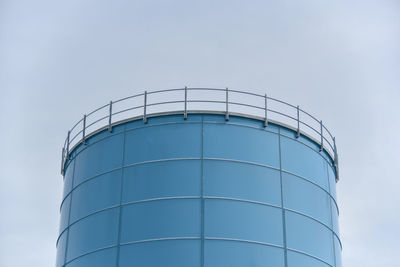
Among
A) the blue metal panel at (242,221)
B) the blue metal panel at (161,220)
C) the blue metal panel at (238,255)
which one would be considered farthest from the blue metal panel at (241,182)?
the blue metal panel at (238,255)

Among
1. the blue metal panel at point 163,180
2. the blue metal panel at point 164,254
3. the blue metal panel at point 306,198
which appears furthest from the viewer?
the blue metal panel at point 306,198

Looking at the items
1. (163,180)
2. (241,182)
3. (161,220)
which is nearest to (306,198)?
(241,182)

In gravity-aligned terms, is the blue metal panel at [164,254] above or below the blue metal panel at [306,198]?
below

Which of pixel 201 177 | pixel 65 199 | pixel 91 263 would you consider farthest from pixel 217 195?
pixel 65 199

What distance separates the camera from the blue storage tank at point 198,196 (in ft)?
72.3

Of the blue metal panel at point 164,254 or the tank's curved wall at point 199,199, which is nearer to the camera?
the blue metal panel at point 164,254

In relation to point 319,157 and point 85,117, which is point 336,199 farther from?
point 85,117

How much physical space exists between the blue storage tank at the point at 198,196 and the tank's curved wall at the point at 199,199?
3 cm

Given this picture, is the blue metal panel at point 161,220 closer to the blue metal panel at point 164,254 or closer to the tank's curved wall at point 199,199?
the tank's curved wall at point 199,199

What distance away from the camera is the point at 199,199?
73.7 feet

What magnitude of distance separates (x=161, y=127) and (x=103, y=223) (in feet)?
12.1

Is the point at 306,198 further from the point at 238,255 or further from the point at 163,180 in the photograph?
the point at 163,180

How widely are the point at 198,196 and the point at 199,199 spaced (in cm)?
11

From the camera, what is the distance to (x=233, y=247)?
21859 mm
